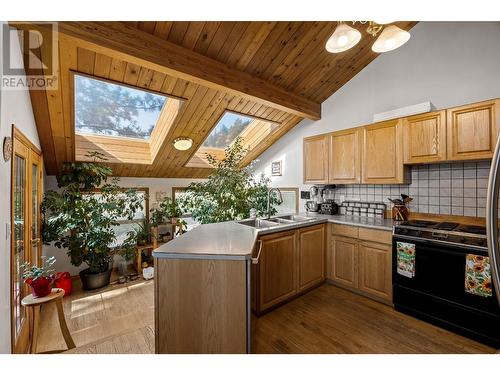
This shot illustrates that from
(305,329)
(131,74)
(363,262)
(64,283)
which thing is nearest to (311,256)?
(363,262)

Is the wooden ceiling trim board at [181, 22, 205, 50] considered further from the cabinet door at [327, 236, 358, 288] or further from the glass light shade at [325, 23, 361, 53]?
the cabinet door at [327, 236, 358, 288]

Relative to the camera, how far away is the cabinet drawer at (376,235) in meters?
2.29

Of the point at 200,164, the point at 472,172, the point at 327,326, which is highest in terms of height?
the point at 200,164

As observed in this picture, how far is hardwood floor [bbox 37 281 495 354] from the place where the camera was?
1.75m

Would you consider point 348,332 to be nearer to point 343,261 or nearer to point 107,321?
point 343,261

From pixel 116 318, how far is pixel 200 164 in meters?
2.70

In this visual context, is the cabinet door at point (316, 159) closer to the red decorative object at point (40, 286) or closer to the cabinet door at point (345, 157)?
the cabinet door at point (345, 157)

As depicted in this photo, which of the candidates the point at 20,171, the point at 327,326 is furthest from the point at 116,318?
the point at 327,326

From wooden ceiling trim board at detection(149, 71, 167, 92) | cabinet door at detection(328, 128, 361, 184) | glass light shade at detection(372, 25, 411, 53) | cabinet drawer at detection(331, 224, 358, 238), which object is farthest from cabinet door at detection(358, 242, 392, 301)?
wooden ceiling trim board at detection(149, 71, 167, 92)

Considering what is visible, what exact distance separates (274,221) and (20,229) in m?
2.47

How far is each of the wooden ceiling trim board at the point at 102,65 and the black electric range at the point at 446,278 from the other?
3.27m

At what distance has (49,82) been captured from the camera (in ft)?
6.97
